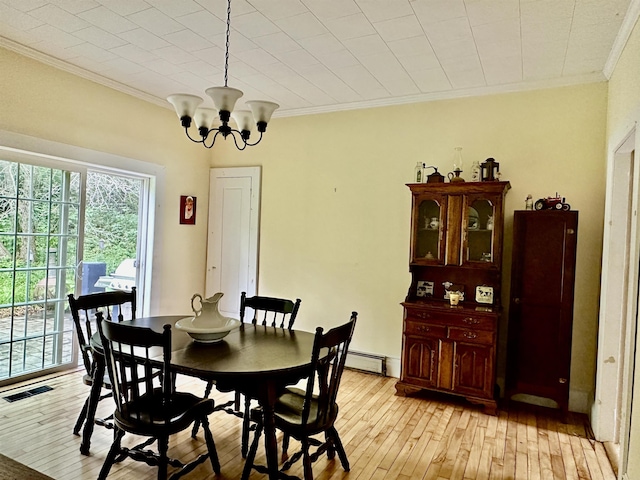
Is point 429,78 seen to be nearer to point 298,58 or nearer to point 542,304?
point 298,58

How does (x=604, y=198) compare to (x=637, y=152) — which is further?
(x=604, y=198)

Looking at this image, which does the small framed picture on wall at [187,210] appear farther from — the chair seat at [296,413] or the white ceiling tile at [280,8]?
the chair seat at [296,413]

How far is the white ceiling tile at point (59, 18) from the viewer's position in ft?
9.37

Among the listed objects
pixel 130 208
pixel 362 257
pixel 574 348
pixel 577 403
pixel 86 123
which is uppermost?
pixel 86 123

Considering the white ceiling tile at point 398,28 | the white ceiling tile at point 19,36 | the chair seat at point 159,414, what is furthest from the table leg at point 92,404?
the white ceiling tile at point 398,28

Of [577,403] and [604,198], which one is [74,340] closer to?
[577,403]

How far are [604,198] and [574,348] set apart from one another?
1.31m

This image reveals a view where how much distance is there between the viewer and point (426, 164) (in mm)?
4281

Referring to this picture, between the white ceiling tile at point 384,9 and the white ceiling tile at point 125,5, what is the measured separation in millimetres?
1396

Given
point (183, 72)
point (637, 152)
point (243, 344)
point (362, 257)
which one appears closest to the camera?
point (637, 152)

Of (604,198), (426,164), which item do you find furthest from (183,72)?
(604,198)

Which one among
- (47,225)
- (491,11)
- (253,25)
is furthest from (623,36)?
(47,225)

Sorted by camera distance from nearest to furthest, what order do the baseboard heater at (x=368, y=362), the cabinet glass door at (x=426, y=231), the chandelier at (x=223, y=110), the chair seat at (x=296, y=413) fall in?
the chair seat at (x=296, y=413) → the chandelier at (x=223, y=110) → the cabinet glass door at (x=426, y=231) → the baseboard heater at (x=368, y=362)

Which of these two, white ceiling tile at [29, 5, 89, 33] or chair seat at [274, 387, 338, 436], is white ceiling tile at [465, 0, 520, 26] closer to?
chair seat at [274, 387, 338, 436]
